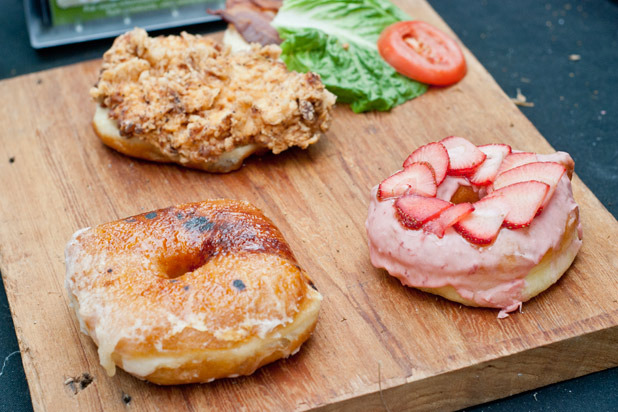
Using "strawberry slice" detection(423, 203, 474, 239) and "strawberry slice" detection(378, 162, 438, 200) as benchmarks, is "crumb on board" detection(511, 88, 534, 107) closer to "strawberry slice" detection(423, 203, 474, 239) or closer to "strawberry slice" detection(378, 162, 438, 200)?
"strawberry slice" detection(378, 162, 438, 200)

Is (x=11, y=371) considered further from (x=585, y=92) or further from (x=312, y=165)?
(x=585, y=92)

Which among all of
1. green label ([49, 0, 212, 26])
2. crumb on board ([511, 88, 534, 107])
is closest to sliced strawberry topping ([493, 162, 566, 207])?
crumb on board ([511, 88, 534, 107])

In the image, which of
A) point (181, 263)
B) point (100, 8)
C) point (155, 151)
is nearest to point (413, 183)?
point (181, 263)

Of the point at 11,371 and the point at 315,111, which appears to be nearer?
the point at 11,371

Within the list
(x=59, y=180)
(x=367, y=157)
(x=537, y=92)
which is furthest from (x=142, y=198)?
(x=537, y=92)

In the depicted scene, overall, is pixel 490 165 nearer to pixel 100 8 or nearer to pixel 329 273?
pixel 329 273
